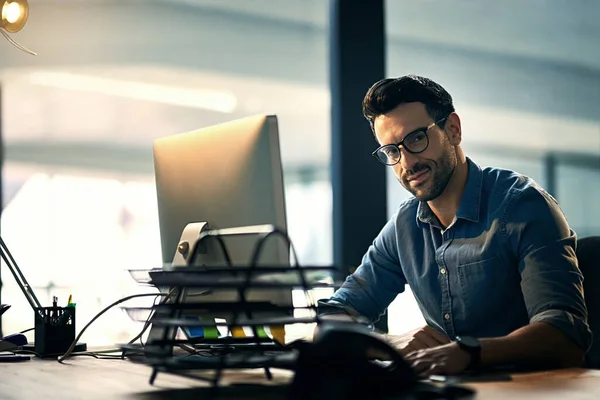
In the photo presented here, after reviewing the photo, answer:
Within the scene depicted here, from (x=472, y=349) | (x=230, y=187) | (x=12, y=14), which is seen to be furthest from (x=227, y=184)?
(x=12, y=14)

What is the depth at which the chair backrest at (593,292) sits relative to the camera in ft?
6.30

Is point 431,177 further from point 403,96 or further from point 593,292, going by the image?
point 593,292

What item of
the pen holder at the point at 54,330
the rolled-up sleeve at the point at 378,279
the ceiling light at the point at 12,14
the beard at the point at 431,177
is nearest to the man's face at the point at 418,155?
the beard at the point at 431,177

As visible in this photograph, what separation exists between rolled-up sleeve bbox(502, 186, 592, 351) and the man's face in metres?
0.26

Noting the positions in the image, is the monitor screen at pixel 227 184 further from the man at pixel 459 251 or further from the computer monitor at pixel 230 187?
the man at pixel 459 251

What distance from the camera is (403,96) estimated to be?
6.95ft

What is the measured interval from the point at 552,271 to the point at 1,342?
1.44 meters

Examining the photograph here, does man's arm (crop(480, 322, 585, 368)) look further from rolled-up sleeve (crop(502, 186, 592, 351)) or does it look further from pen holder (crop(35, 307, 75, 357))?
pen holder (crop(35, 307, 75, 357))

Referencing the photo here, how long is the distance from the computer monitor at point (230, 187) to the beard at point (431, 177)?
24.1 inches

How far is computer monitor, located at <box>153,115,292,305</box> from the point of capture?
1.61 m

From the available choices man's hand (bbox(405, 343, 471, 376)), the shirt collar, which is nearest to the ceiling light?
the shirt collar

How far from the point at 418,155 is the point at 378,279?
1.40 feet

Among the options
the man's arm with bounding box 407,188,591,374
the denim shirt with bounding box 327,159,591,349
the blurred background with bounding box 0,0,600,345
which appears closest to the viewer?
the man's arm with bounding box 407,188,591,374

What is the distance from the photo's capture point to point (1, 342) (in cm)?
209
